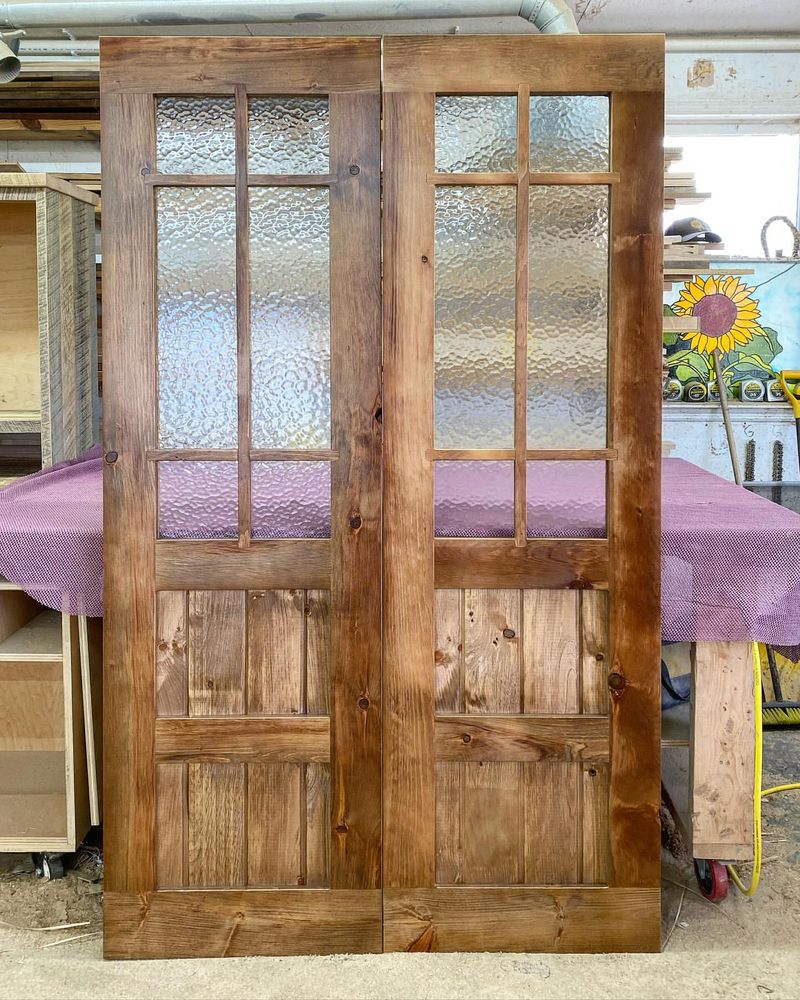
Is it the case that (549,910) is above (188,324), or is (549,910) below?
below

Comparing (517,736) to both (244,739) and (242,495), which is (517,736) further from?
(242,495)

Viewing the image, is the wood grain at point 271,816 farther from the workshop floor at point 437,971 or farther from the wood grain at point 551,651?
the wood grain at point 551,651

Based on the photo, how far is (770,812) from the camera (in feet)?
9.41

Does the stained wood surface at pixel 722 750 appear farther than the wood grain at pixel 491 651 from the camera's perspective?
Yes

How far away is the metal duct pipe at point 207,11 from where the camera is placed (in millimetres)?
3447

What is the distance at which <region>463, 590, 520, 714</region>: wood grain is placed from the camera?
80.6 inches

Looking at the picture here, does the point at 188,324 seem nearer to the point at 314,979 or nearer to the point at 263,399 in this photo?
the point at 263,399

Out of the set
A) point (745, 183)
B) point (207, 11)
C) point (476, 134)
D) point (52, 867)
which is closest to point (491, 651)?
point (476, 134)

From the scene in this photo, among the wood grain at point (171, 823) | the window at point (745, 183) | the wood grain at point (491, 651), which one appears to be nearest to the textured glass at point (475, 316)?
the wood grain at point (491, 651)

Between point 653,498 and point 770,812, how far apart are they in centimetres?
147

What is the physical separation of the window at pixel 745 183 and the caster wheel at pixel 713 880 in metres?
3.52

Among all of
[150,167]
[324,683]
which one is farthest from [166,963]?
[150,167]

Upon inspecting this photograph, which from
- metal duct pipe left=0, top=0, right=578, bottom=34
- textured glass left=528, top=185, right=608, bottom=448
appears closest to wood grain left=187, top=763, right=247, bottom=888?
textured glass left=528, top=185, right=608, bottom=448

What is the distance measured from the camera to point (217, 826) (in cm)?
207
